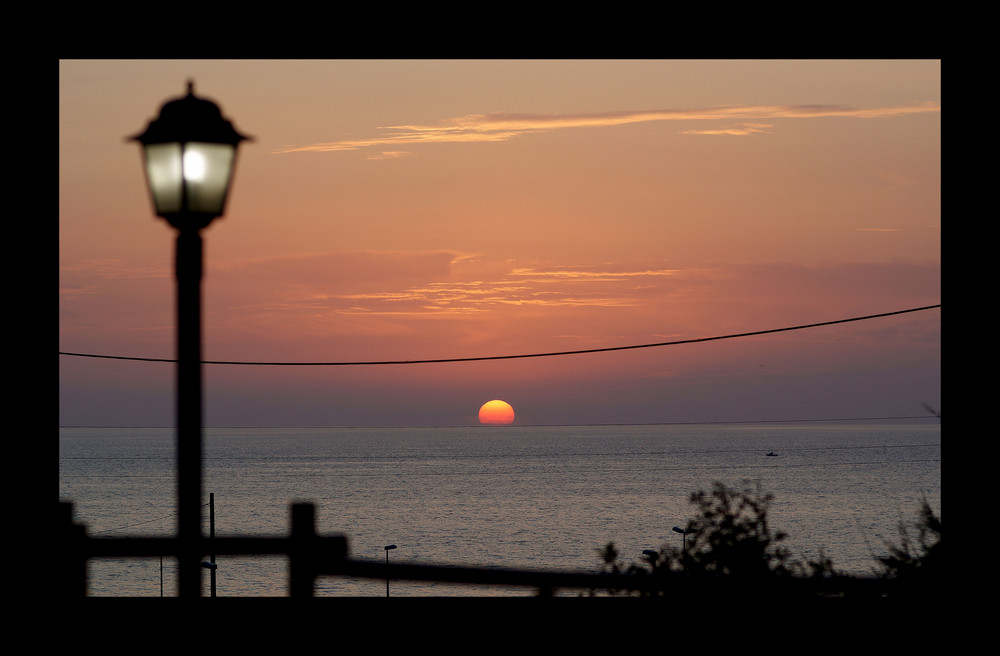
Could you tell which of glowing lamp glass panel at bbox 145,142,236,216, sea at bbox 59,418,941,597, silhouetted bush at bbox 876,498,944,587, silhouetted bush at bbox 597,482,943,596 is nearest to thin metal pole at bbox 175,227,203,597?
glowing lamp glass panel at bbox 145,142,236,216

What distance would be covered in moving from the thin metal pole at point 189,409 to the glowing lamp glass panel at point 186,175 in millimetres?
126

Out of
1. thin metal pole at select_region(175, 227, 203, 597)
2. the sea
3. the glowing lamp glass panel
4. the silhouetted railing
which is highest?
the glowing lamp glass panel

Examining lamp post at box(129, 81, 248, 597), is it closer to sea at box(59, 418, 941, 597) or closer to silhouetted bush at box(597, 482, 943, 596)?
silhouetted bush at box(597, 482, 943, 596)

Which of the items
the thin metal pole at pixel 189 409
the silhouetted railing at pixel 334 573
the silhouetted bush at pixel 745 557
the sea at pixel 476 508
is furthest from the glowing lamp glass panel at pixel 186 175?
Result: the sea at pixel 476 508

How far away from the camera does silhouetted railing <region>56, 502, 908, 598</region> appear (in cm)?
605

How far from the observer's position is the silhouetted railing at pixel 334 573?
238 inches

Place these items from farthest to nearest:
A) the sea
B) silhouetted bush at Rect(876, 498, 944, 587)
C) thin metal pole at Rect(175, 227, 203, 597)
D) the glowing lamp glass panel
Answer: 1. the sea
2. silhouetted bush at Rect(876, 498, 944, 587)
3. the glowing lamp glass panel
4. thin metal pole at Rect(175, 227, 203, 597)

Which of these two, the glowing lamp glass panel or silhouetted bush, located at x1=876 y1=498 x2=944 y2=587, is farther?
silhouetted bush, located at x1=876 y1=498 x2=944 y2=587

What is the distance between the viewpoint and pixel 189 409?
164 inches

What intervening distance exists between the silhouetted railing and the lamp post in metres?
2.18
